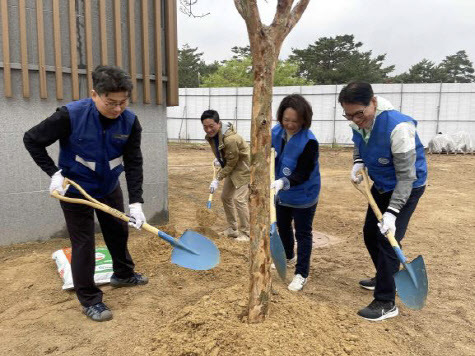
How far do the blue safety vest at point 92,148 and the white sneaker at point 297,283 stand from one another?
163cm

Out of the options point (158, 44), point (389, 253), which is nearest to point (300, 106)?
point (389, 253)

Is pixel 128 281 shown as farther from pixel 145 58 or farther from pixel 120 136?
pixel 145 58

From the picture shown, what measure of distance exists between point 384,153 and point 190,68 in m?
43.8

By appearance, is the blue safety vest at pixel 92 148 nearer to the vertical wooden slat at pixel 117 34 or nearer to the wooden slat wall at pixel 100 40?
the wooden slat wall at pixel 100 40

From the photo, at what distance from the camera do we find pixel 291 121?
3189mm

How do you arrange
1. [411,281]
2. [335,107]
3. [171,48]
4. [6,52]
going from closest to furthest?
[411,281] → [6,52] → [171,48] → [335,107]

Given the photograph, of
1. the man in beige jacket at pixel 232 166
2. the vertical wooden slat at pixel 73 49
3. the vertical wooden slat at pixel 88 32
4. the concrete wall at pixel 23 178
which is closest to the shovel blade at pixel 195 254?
the man in beige jacket at pixel 232 166

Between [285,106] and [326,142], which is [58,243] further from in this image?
[326,142]

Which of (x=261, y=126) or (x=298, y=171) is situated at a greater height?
(x=261, y=126)

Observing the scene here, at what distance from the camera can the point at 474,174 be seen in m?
10.5

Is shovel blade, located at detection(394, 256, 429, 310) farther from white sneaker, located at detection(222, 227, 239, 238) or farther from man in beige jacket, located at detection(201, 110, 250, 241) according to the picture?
white sneaker, located at detection(222, 227, 239, 238)

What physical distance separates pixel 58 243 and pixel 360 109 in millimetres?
3506

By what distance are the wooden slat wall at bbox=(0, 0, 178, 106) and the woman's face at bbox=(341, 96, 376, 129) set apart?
2.84 m

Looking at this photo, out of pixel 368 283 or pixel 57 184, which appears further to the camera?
pixel 368 283
